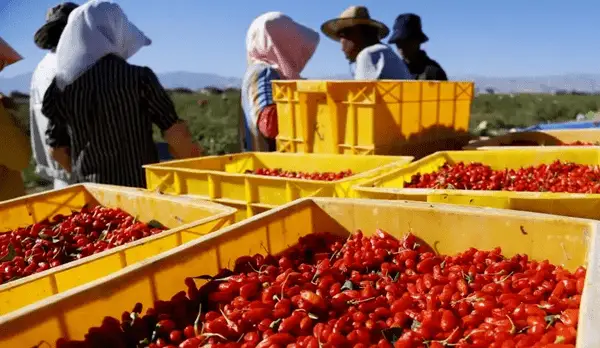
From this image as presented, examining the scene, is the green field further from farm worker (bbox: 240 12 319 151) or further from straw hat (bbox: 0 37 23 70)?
farm worker (bbox: 240 12 319 151)

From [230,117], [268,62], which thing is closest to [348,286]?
[268,62]

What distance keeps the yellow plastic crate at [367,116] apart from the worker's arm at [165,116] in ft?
3.35

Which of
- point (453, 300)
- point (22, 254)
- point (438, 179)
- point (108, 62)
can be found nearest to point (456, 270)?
point (453, 300)

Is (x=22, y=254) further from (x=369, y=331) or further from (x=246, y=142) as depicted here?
(x=246, y=142)

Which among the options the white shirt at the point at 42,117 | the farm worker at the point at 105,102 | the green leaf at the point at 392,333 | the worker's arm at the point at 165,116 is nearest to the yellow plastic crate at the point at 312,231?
the green leaf at the point at 392,333

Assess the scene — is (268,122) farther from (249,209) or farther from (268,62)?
(249,209)

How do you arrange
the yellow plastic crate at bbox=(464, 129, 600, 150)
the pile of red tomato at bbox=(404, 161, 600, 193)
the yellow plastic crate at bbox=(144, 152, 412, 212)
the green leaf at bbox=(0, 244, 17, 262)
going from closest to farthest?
the green leaf at bbox=(0, 244, 17, 262)
the yellow plastic crate at bbox=(144, 152, 412, 212)
the pile of red tomato at bbox=(404, 161, 600, 193)
the yellow plastic crate at bbox=(464, 129, 600, 150)

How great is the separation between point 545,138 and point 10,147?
19.5 ft

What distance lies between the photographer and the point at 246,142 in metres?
6.05

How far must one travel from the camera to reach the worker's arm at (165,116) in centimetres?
441

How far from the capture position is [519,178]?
375 cm

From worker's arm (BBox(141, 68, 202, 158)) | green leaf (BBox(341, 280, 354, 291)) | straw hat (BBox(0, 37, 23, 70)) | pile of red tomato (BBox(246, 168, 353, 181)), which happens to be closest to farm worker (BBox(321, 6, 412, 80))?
pile of red tomato (BBox(246, 168, 353, 181))

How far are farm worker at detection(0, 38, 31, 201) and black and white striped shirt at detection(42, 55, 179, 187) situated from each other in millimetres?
295

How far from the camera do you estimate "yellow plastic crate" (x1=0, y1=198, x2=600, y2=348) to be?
1639mm
